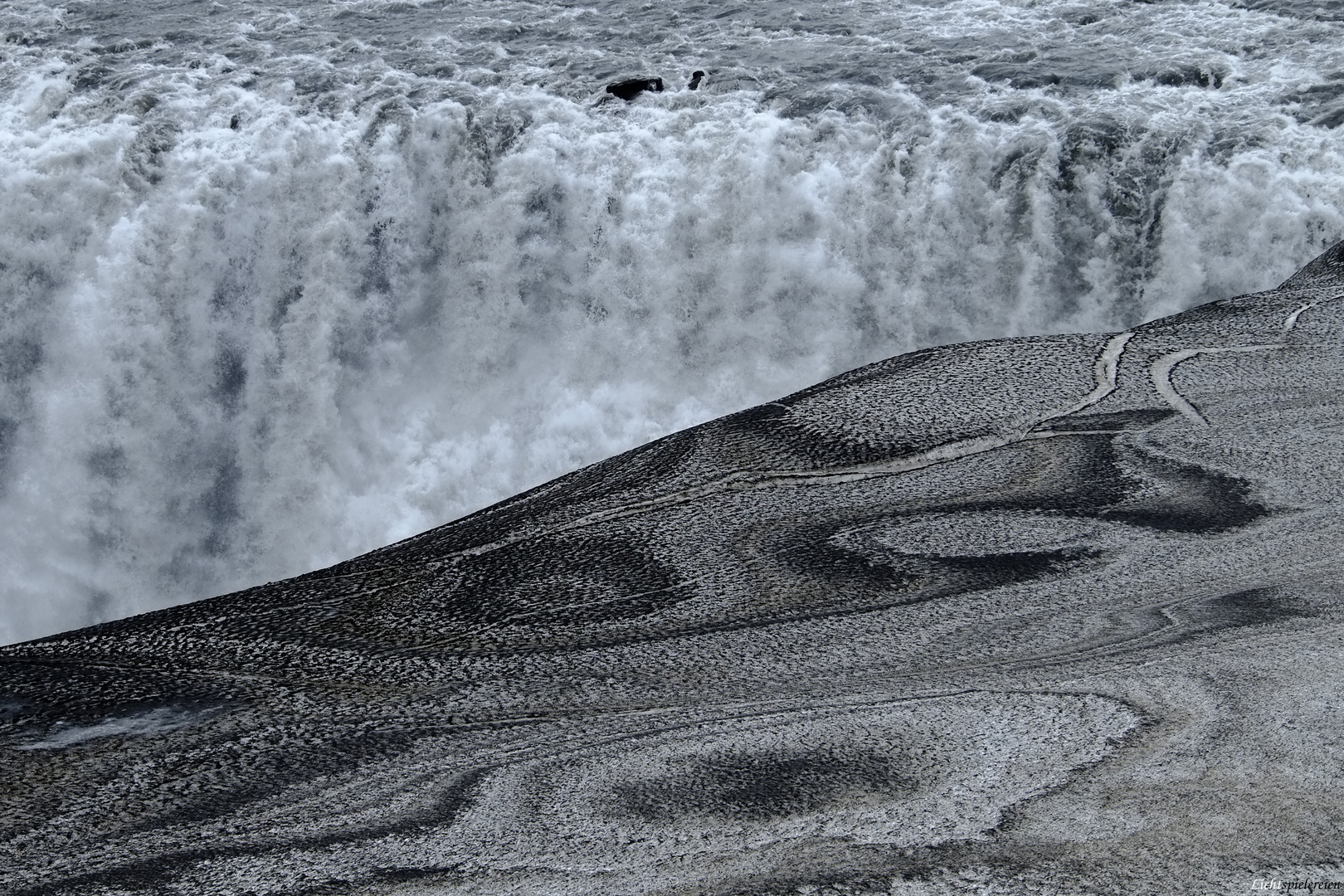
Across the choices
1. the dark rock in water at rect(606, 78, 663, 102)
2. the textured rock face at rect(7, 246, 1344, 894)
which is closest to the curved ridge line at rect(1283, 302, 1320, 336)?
the textured rock face at rect(7, 246, 1344, 894)

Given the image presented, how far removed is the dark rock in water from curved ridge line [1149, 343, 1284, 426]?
5.36 m

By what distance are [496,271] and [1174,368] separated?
4.55m

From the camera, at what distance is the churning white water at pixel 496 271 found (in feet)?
28.2

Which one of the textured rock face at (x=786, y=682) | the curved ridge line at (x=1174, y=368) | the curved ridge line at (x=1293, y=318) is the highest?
the curved ridge line at (x=1293, y=318)

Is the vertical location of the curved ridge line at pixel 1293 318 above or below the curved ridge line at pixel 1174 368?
above

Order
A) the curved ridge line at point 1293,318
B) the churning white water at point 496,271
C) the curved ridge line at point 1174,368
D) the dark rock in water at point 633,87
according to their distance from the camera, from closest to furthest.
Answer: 1. the curved ridge line at point 1174,368
2. the curved ridge line at point 1293,318
3. the churning white water at point 496,271
4. the dark rock in water at point 633,87

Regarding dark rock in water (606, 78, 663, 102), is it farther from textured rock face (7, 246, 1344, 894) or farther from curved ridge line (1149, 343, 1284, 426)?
curved ridge line (1149, 343, 1284, 426)

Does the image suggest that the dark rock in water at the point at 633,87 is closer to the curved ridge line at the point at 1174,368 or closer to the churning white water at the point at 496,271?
the churning white water at the point at 496,271

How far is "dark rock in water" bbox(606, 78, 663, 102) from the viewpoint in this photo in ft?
34.2

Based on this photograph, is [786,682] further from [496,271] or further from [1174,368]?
[496,271]

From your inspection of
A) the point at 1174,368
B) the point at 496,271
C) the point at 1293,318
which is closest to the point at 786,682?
the point at 1174,368

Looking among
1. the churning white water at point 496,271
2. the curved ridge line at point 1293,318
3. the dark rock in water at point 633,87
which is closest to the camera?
the curved ridge line at point 1293,318

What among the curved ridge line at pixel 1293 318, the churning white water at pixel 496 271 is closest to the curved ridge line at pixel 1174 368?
the curved ridge line at pixel 1293 318

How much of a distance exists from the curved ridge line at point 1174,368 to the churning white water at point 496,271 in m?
2.30
